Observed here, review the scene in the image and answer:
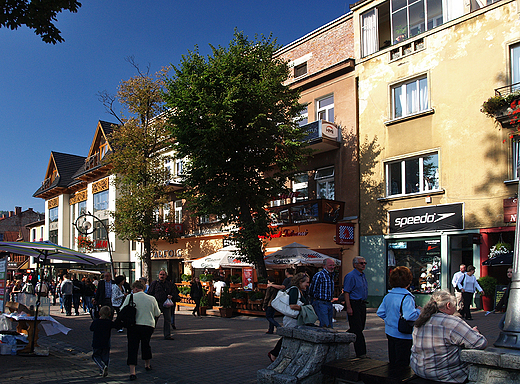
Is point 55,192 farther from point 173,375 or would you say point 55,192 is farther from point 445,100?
point 173,375

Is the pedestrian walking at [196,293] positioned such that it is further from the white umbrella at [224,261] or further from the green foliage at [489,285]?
the green foliage at [489,285]

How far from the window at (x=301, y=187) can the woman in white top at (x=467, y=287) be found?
10.0 m

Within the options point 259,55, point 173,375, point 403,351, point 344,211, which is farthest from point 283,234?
point 403,351

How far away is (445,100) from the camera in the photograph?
17.6 metres

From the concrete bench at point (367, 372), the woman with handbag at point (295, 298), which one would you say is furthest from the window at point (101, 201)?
the concrete bench at point (367, 372)

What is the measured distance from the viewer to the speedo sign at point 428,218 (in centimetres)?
1675

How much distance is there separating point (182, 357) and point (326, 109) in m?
15.9

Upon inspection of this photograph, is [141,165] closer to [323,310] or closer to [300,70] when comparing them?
[300,70]

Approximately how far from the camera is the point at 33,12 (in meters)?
8.83

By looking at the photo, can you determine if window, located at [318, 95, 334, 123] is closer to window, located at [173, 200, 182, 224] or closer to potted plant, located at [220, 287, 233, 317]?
potted plant, located at [220, 287, 233, 317]

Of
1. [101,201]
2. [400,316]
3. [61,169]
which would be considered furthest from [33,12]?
[61,169]

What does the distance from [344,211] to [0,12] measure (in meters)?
15.4

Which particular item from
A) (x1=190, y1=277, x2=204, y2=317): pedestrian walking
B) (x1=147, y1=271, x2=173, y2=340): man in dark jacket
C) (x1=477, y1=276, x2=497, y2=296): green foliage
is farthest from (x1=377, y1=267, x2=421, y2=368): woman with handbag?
(x1=190, y1=277, x2=204, y2=317): pedestrian walking

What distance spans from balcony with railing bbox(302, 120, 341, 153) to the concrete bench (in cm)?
1504
